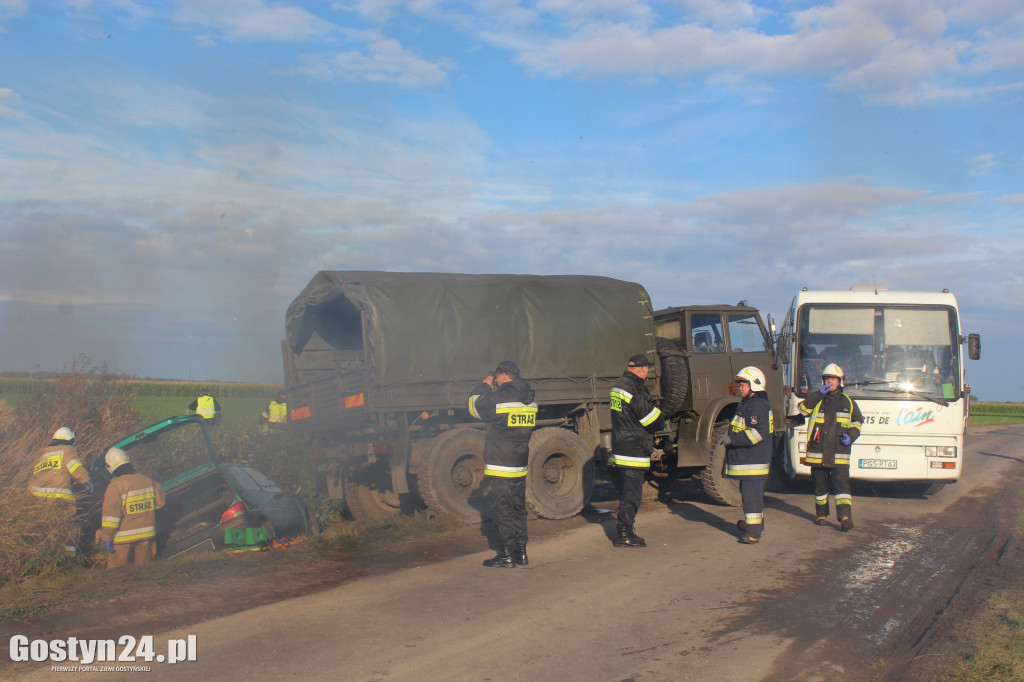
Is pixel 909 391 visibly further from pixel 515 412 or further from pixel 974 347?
pixel 515 412

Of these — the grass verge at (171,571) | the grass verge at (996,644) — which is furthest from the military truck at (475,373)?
the grass verge at (996,644)

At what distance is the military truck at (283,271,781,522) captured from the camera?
8.52 metres

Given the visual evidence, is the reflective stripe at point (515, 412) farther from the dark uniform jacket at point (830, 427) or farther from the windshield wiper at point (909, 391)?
the windshield wiper at point (909, 391)

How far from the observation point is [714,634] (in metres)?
A: 4.91

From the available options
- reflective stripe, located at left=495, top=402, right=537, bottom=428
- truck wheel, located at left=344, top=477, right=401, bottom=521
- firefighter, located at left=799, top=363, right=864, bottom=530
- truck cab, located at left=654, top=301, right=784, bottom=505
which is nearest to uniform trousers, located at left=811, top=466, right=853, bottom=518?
firefighter, located at left=799, top=363, right=864, bottom=530

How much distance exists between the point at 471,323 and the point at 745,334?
4145mm

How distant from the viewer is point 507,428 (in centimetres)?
687

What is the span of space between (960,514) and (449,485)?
264 inches

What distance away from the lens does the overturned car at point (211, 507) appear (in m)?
7.23

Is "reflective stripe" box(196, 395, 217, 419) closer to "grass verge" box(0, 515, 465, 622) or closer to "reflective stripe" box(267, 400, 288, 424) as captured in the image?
"grass verge" box(0, 515, 465, 622)

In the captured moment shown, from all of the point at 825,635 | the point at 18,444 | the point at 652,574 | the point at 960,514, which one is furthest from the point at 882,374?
the point at 18,444

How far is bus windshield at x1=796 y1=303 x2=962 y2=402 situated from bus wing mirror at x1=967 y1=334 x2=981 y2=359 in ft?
0.57

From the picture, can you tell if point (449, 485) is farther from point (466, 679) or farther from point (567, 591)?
point (466, 679)

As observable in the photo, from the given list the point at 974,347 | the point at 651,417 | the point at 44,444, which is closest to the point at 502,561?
the point at 651,417
